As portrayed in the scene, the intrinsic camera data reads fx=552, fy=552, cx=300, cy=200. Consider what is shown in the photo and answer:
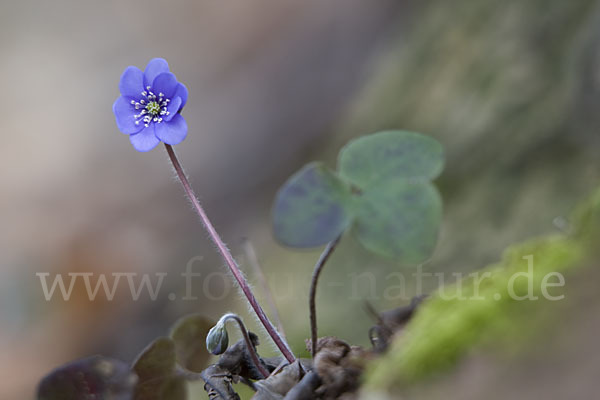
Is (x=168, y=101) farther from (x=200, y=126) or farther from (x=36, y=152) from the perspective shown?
(x=36, y=152)

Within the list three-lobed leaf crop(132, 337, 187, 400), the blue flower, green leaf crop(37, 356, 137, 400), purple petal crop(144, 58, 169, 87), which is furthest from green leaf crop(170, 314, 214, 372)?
purple petal crop(144, 58, 169, 87)

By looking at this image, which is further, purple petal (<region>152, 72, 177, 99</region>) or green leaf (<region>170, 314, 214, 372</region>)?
green leaf (<region>170, 314, 214, 372</region>)

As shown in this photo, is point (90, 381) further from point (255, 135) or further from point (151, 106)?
point (255, 135)

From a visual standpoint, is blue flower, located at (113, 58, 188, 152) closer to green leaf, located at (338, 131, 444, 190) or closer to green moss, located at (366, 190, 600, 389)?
green leaf, located at (338, 131, 444, 190)

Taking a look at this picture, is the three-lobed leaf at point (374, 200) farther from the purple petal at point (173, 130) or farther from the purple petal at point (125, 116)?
the purple petal at point (125, 116)

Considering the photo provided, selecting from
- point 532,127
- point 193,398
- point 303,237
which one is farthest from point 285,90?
point 303,237

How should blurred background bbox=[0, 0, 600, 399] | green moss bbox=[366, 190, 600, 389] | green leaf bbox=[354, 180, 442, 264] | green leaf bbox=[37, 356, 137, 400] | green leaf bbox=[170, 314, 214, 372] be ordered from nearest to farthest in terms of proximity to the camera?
green moss bbox=[366, 190, 600, 389], green leaf bbox=[354, 180, 442, 264], green leaf bbox=[37, 356, 137, 400], green leaf bbox=[170, 314, 214, 372], blurred background bbox=[0, 0, 600, 399]

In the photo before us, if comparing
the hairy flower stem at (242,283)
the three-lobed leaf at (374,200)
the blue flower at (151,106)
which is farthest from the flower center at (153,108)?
the three-lobed leaf at (374,200)
